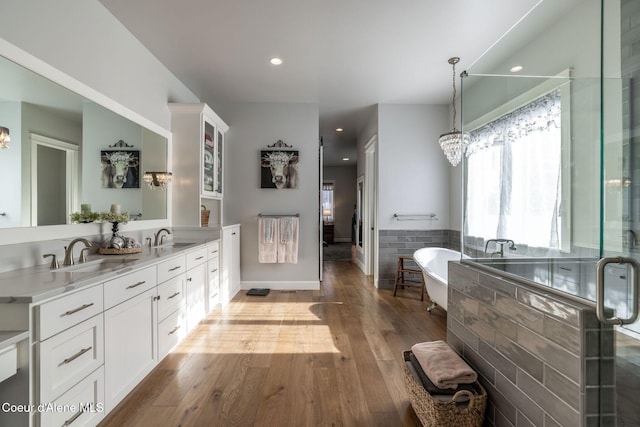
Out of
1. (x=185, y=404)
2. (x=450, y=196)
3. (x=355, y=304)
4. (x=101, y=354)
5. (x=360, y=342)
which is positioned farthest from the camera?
(x=450, y=196)

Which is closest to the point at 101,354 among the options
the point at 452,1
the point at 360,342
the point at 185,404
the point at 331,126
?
the point at 185,404

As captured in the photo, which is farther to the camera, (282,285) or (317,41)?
(282,285)

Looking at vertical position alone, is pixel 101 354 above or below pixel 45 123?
below

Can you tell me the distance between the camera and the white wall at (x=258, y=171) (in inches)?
169

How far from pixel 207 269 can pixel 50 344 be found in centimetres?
188

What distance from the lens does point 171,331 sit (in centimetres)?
232

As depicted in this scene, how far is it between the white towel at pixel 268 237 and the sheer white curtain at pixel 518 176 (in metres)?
2.68

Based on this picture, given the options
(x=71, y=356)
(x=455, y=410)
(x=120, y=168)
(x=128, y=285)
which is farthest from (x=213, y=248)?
(x=455, y=410)

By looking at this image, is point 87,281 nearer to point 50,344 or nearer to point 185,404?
point 50,344

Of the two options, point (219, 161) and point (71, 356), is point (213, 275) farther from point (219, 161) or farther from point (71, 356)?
point (71, 356)

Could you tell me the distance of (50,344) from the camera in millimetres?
1221

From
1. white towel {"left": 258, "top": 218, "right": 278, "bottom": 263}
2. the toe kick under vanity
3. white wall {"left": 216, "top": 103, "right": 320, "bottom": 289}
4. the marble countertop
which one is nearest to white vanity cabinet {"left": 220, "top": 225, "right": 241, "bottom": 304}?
white wall {"left": 216, "top": 103, "right": 320, "bottom": 289}

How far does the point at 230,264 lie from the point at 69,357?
246 centimetres

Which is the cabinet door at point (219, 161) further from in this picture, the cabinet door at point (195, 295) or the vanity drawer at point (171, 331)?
the vanity drawer at point (171, 331)
